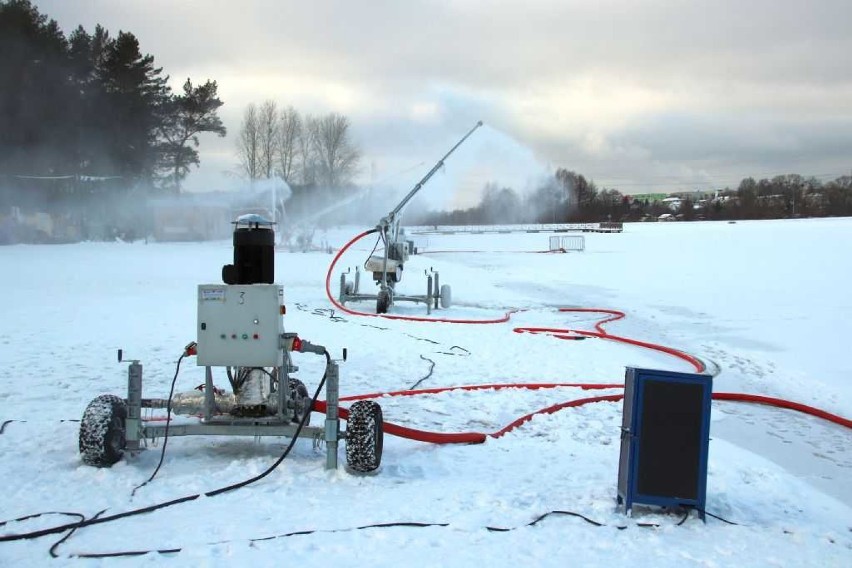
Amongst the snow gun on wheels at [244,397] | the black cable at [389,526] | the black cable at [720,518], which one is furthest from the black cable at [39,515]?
the black cable at [720,518]

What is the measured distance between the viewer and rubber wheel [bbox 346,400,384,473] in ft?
15.3

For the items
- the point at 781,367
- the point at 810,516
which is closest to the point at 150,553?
the point at 810,516

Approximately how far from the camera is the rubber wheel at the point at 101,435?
464 centimetres

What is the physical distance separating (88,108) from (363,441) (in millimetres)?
47945

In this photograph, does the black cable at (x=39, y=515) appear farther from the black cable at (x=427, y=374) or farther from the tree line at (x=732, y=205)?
the tree line at (x=732, y=205)

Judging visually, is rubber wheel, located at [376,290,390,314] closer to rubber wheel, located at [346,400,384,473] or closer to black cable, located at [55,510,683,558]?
rubber wheel, located at [346,400,384,473]

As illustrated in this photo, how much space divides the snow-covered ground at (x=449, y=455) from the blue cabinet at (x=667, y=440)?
0.59ft

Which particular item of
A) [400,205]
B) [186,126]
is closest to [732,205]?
[186,126]

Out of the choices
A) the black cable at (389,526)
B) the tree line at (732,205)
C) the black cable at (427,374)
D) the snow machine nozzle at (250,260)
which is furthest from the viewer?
the tree line at (732,205)

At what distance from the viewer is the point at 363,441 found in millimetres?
4672

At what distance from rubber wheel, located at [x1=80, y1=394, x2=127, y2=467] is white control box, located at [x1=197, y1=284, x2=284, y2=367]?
69cm

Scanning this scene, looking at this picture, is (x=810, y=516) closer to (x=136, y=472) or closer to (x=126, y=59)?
(x=136, y=472)

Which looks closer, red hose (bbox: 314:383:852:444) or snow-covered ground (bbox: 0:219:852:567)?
snow-covered ground (bbox: 0:219:852:567)

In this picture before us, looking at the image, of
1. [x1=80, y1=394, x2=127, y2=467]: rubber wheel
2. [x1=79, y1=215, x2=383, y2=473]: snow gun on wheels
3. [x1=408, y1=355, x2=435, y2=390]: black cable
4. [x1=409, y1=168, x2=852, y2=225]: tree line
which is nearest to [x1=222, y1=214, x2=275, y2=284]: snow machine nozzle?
[x1=79, y1=215, x2=383, y2=473]: snow gun on wheels
